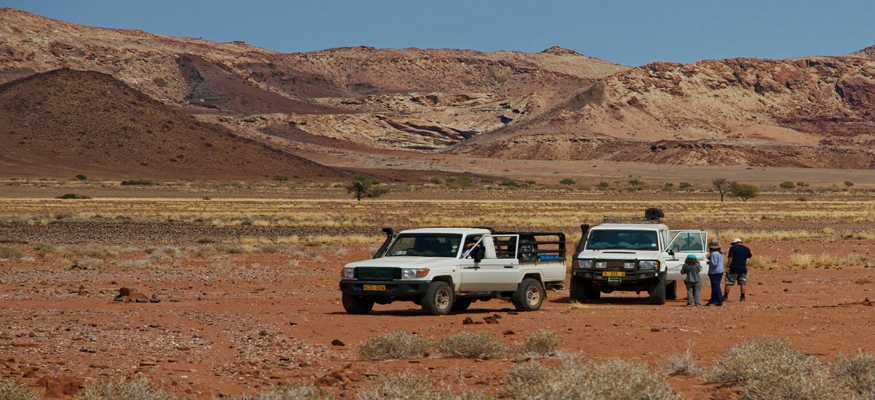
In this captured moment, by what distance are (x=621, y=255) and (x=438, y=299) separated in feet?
14.5

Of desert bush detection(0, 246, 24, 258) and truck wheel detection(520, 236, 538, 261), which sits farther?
desert bush detection(0, 246, 24, 258)

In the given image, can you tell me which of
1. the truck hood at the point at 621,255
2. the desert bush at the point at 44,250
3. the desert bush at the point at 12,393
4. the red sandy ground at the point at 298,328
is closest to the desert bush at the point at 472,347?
the red sandy ground at the point at 298,328

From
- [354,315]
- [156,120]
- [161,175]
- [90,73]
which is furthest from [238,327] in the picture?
[90,73]

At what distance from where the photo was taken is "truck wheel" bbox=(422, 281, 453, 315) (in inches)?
505

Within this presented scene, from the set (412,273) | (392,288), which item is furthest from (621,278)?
(392,288)

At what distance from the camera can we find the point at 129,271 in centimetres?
2214

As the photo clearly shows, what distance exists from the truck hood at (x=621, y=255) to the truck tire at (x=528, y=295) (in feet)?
5.81

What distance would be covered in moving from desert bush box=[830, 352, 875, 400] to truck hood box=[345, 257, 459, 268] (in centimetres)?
619

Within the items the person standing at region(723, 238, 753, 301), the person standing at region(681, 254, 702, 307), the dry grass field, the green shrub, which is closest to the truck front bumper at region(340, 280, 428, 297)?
the dry grass field

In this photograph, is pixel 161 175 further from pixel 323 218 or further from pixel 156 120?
pixel 323 218

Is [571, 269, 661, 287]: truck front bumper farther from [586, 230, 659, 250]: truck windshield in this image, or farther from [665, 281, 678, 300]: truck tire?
[665, 281, 678, 300]: truck tire

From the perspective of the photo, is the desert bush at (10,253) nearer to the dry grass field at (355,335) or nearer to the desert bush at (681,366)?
the dry grass field at (355,335)

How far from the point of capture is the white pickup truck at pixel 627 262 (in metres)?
15.6

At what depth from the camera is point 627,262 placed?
1567 cm
